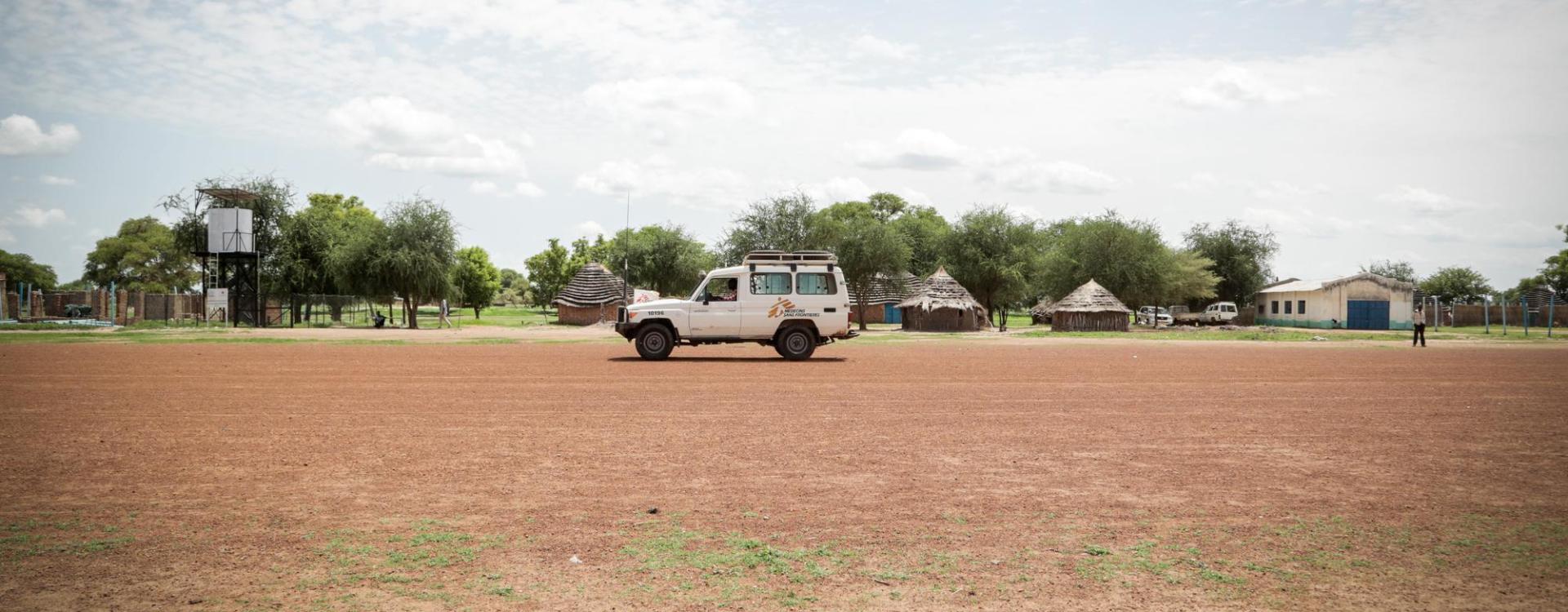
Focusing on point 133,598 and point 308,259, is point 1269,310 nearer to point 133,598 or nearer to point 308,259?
point 308,259

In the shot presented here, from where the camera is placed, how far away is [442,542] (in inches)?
231

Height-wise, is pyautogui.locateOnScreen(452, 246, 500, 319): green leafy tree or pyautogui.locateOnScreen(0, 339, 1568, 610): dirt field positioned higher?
pyautogui.locateOnScreen(452, 246, 500, 319): green leafy tree

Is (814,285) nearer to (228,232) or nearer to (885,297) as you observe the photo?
(228,232)

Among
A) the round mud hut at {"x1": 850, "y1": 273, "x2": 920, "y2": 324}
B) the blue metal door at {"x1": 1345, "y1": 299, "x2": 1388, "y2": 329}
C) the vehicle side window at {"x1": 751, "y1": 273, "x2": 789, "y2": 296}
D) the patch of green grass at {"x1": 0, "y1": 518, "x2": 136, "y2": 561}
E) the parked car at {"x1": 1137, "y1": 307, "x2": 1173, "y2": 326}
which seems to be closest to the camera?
the patch of green grass at {"x1": 0, "y1": 518, "x2": 136, "y2": 561}

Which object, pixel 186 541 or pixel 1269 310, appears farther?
pixel 1269 310

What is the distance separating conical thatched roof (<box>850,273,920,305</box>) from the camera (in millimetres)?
62781

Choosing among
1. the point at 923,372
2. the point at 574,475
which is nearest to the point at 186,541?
the point at 574,475

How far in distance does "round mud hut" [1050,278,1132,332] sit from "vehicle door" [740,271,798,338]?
3280 cm

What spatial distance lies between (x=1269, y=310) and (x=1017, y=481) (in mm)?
71131

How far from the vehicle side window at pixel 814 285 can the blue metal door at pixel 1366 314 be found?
50.4 metres

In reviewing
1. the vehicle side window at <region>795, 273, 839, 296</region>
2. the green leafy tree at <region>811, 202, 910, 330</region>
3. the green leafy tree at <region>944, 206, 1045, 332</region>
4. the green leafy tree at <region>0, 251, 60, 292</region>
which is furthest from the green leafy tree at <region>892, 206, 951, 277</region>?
the green leafy tree at <region>0, 251, 60, 292</region>

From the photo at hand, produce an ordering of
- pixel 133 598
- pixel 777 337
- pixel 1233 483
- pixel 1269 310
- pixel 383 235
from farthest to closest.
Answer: pixel 1269 310 → pixel 383 235 → pixel 777 337 → pixel 1233 483 → pixel 133 598

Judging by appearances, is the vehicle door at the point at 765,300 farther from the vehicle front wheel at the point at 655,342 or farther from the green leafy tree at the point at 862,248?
the green leafy tree at the point at 862,248

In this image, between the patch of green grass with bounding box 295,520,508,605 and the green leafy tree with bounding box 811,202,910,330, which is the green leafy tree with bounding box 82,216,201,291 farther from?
the patch of green grass with bounding box 295,520,508,605
